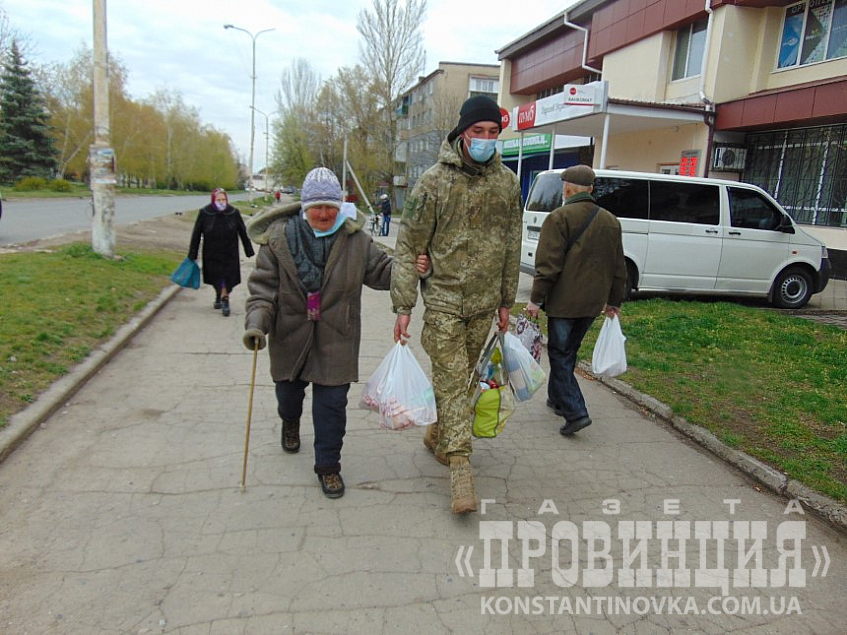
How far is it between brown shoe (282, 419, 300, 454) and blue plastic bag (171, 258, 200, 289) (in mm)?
4424

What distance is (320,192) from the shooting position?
3.22 meters

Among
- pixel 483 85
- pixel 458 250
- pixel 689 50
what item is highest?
pixel 483 85

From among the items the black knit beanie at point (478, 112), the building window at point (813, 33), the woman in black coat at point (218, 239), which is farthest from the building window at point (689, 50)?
the black knit beanie at point (478, 112)

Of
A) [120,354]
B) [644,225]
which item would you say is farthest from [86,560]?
[644,225]

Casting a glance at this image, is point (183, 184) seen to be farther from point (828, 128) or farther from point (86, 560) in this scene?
point (86, 560)

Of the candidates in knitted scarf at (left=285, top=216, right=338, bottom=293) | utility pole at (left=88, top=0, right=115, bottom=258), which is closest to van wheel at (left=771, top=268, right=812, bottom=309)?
knitted scarf at (left=285, top=216, right=338, bottom=293)

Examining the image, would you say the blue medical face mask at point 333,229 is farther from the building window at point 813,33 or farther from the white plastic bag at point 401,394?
the building window at point 813,33

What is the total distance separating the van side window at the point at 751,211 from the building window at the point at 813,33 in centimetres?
568

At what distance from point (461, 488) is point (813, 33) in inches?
576

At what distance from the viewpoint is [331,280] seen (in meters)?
3.32

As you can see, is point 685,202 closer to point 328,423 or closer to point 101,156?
point 328,423

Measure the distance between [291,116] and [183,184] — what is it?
32745 mm

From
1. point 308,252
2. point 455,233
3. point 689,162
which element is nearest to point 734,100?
point 689,162

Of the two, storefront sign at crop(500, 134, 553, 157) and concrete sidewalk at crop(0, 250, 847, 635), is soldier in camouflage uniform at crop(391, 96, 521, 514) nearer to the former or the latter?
concrete sidewalk at crop(0, 250, 847, 635)
